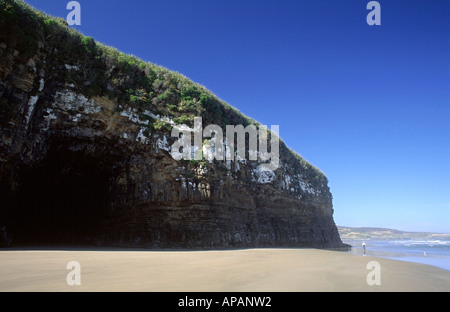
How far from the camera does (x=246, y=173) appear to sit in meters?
18.5

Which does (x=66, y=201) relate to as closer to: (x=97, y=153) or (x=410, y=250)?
(x=97, y=153)

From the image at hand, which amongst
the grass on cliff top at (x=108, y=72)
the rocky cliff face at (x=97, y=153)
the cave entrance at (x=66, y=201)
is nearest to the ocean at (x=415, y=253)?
the rocky cliff face at (x=97, y=153)

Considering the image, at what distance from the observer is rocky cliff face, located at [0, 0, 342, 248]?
10.2 m

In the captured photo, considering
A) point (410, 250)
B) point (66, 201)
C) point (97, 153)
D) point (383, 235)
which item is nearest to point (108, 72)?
point (97, 153)

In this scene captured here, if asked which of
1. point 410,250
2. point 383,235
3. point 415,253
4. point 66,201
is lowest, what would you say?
point 383,235

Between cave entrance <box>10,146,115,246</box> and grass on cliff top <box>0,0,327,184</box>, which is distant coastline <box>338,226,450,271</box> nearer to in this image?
grass on cliff top <box>0,0,327,184</box>

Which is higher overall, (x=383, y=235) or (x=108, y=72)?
(x=108, y=72)

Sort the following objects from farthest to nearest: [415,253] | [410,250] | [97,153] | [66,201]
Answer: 1. [410,250]
2. [415,253]
3. [66,201]
4. [97,153]

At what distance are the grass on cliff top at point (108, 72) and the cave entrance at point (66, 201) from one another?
3355 mm

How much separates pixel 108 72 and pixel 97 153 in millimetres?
4081

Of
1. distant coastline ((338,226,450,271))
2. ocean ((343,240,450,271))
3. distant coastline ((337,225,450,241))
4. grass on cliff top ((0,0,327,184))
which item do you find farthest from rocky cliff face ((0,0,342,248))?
distant coastline ((337,225,450,241))

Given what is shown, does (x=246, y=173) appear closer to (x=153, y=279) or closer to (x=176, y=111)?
(x=176, y=111)

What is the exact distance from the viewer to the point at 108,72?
13320mm
